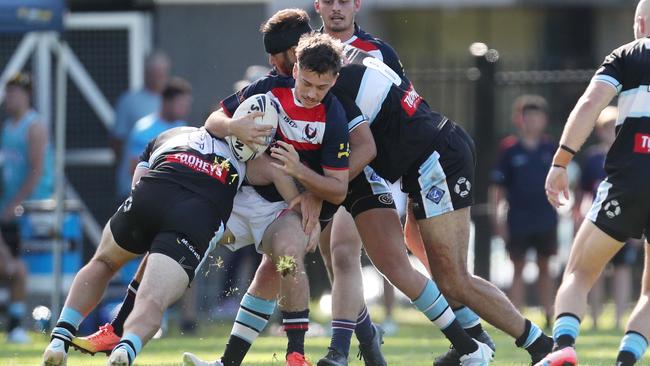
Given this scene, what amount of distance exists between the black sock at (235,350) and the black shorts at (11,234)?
19.7 feet

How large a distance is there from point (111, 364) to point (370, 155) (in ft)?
6.03

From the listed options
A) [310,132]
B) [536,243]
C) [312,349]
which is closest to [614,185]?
[310,132]

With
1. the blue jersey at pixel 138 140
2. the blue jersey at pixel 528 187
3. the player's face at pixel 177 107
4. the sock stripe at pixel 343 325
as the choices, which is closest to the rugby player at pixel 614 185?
the sock stripe at pixel 343 325

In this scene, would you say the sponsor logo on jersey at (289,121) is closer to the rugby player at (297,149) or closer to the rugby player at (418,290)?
the rugby player at (297,149)

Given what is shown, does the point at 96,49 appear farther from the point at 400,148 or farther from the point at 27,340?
the point at 400,148

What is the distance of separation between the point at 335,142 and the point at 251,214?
66 cm

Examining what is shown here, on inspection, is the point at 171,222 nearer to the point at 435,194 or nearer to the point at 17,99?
the point at 435,194

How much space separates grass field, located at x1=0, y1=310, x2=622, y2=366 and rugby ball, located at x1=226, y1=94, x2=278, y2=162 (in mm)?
1568

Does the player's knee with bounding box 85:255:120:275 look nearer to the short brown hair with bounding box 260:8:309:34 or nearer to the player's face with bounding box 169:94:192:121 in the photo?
the short brown hair with bounding box 260:8:309:34

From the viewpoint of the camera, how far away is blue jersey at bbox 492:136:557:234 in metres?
14.5

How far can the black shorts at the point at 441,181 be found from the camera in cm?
793

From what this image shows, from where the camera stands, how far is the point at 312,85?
23.9 feet

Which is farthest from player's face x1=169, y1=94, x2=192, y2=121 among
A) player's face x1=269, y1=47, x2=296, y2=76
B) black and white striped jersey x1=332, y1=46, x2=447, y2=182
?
player's face x1=269, y1=47, x2=296, y2=76

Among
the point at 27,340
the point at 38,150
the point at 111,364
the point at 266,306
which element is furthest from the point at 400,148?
the point at 38,150
